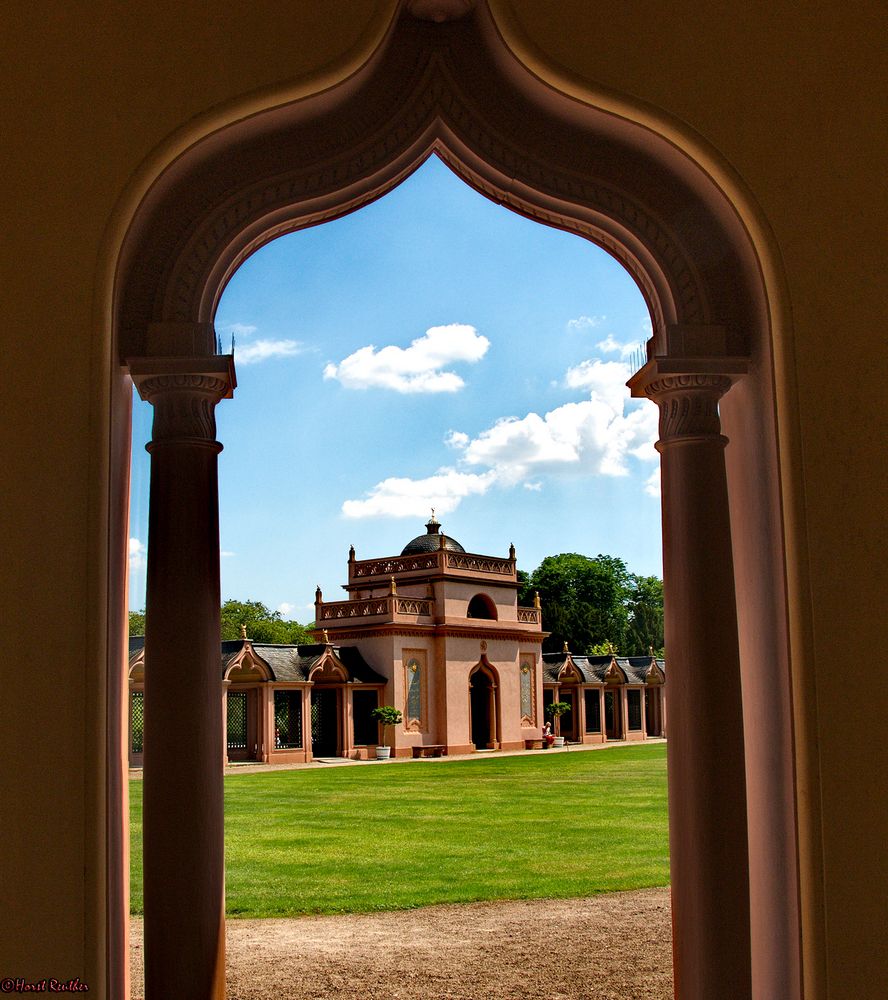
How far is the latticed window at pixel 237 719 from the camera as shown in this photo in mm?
23812

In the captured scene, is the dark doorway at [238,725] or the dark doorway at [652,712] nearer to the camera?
the dark doorway at [238,725]

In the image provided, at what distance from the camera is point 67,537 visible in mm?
3334

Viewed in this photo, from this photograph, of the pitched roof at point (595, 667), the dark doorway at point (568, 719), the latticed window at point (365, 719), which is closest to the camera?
the latticed window at point (365, 719)

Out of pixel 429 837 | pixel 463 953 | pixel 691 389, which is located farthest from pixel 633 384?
pixel 429 837

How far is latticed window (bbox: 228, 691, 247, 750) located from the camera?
23.8 metres

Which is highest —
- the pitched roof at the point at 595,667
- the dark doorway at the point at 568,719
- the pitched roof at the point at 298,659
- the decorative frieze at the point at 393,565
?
the decorative frieze at the point at 393,565

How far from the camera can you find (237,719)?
2409 cm

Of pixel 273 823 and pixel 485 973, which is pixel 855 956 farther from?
pixel 273 823

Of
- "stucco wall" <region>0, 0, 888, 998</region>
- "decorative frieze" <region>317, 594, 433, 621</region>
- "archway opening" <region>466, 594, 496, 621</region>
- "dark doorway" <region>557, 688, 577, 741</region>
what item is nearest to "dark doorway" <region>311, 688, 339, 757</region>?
"decorative frieze" <region>317, 594, 433, 621</region>

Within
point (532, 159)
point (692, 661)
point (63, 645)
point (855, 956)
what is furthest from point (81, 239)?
point (855, 956)

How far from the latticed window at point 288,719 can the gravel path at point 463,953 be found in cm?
1653

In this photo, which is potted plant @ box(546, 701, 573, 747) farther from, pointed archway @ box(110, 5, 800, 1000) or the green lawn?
pointed archway @ box(110, 5, 800, 1000)

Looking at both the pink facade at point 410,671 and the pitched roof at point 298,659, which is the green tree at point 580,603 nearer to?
the pink facade at point 410,671

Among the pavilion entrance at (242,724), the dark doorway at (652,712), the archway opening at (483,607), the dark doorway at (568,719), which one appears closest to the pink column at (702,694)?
the pavilion entrance at (242,724)
